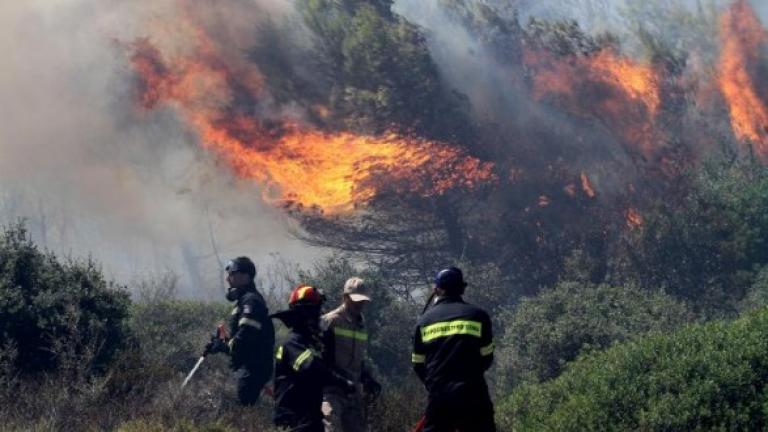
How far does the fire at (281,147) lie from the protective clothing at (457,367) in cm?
1767

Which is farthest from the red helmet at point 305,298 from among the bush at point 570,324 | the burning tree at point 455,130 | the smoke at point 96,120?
the burning tree at point 455,130

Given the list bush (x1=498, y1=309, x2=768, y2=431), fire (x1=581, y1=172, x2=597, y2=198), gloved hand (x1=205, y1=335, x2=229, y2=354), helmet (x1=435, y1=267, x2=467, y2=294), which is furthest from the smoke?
helmet (x1=435, y1=267, x2=467, y2=294)

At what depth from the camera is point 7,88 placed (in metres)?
22.2

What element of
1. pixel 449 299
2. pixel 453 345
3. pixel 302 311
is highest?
pixel 302 311

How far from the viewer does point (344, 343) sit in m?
8.84

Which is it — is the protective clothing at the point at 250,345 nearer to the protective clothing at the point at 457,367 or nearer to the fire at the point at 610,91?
the protective clothing at the point at 457,367

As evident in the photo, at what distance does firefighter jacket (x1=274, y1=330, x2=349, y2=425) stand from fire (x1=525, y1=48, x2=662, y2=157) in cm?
2387

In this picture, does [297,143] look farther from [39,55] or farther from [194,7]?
[39,55]

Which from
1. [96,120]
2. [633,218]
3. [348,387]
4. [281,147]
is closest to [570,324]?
[348,387]

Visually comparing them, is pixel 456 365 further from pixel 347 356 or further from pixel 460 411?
pixel 347 356

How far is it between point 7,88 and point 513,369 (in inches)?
594

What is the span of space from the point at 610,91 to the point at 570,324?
16.6 metres

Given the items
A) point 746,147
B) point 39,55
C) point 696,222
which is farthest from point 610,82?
point 39,55

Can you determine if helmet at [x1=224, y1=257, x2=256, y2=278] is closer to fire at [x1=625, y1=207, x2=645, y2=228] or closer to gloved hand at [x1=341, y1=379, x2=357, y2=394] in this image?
gloved hand at [x1=341, y1=379, x2=357, y2=394]
